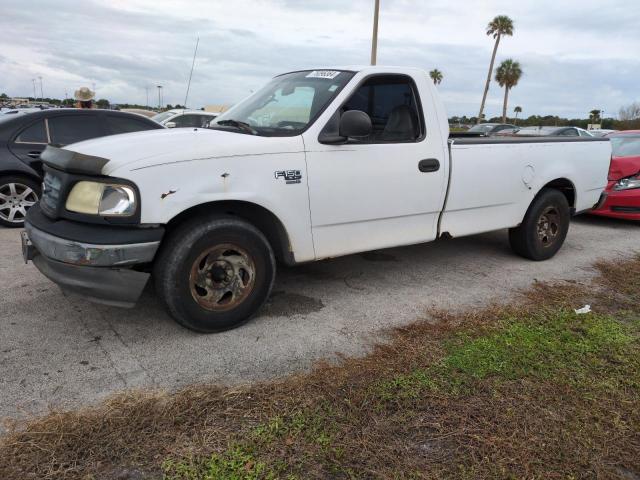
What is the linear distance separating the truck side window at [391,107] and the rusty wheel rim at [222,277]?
1.53 m

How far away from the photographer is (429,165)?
4305 millimetres

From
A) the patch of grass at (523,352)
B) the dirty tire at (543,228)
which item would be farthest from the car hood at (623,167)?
the patch of grass at (523,352)

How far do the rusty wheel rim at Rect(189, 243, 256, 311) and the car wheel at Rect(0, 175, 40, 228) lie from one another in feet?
14.1

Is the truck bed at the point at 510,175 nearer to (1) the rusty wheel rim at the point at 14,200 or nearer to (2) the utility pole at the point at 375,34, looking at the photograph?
(1) the rusty wheel rim at the point at 14,200

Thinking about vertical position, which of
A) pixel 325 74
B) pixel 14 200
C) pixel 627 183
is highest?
pixel 325 74

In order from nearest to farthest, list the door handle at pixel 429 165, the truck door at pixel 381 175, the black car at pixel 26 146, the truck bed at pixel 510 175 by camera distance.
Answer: the truck door at pixel 381 175, the door handle at pixel 429 165, the truck bed at pixel 510 175, the black car at pixel 26 146

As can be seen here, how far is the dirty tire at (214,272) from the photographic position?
326 cm

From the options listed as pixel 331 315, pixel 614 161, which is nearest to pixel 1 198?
pixel 331 315

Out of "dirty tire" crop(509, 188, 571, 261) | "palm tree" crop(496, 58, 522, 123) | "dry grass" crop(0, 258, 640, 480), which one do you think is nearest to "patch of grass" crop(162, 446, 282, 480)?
"dry grass" crop(0, 258, 640, 480)

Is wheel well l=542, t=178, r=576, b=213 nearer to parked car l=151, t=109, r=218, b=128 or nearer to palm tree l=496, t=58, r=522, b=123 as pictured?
parked car l=151, t=109, r=218, b=128

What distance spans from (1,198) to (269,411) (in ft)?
18.5

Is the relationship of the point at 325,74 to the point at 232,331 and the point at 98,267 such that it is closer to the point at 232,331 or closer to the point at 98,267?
the point at 232,331

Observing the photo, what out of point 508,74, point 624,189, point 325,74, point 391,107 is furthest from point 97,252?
point 508,74

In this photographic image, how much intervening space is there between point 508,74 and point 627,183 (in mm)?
48512
